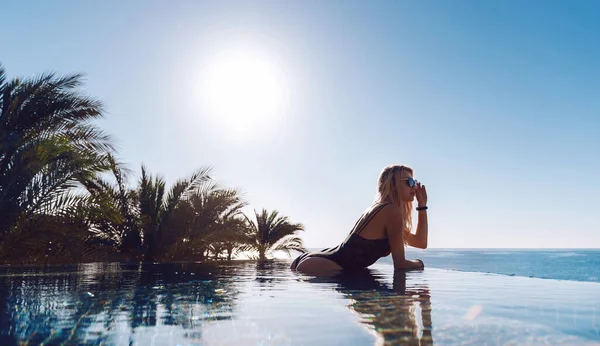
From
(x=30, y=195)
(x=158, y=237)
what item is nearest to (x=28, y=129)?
(x=30, y=195)

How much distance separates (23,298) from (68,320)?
3.42 ft

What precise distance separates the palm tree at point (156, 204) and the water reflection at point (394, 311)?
11369 mm

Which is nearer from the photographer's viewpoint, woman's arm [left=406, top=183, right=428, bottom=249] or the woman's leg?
the woman's leg

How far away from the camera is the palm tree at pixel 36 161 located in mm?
8922

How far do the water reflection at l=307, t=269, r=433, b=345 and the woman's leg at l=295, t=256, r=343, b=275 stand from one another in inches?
63.9

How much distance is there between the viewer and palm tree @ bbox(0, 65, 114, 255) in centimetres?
892

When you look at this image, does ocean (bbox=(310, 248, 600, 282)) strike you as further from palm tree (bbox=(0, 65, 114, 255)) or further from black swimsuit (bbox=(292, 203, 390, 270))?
palm tree (bbox=(0, 65, 114, 255))

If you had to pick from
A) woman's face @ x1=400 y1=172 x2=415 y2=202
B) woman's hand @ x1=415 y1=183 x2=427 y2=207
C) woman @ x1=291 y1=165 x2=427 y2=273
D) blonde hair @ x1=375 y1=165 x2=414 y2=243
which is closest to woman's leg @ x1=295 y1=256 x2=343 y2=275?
woman @ x1=291 y1=165 x2=427 y2=273

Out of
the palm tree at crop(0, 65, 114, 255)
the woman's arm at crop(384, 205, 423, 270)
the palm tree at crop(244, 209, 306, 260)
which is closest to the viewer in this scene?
the woman's arm at crop(384, 205, 423, 270)

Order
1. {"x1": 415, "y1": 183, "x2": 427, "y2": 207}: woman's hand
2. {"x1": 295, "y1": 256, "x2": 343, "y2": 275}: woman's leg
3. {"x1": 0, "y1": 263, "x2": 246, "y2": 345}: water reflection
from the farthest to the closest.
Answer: {"x1": 415, "y1": 183, "x2": 427, "y2": 207}: woman's hand < {"x1": 295, "y1": 256, "x2": 343, "y2": 275}: woman's leg < {"x1": 0, "y1": 263, "x2": 246, "y2": 345}: water reflection

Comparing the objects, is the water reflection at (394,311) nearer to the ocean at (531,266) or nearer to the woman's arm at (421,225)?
the woman's arm at (421,225)

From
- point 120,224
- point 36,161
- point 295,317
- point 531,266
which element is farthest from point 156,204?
point 531,266

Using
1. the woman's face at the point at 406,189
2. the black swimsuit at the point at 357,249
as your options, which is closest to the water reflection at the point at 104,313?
the black swimsuit at the point at 357,249

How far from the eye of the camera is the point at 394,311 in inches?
82.2
